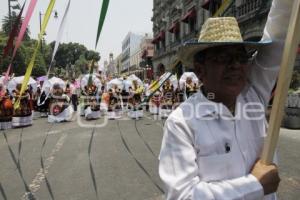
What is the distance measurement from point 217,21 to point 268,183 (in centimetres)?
84

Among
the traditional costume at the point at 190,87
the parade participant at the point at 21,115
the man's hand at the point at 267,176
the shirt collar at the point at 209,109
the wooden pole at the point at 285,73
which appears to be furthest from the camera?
the traditional costume at the point at 190,87

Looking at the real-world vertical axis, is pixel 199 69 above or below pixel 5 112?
above

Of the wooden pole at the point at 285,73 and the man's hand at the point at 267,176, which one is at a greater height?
the wooden pole at the point at 285,73

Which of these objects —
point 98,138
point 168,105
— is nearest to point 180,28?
point 168,105

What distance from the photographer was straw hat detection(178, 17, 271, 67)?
1.72 metres

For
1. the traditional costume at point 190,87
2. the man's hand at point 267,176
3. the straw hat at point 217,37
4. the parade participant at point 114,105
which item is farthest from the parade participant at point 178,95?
the man's hand at point 267,176

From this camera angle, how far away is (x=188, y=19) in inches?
1185

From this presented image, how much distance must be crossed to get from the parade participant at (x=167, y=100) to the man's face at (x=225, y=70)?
1295cm

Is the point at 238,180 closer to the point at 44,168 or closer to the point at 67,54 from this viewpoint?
the point at 44,168

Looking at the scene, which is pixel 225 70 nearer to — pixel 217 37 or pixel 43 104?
pixel 217 37

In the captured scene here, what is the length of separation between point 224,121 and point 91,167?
487 cm

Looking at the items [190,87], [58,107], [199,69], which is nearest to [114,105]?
[58,107]

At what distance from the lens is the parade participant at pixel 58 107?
14172mm

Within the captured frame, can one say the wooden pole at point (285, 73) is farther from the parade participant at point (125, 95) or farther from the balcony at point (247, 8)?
the balcony at point (247, 8)
